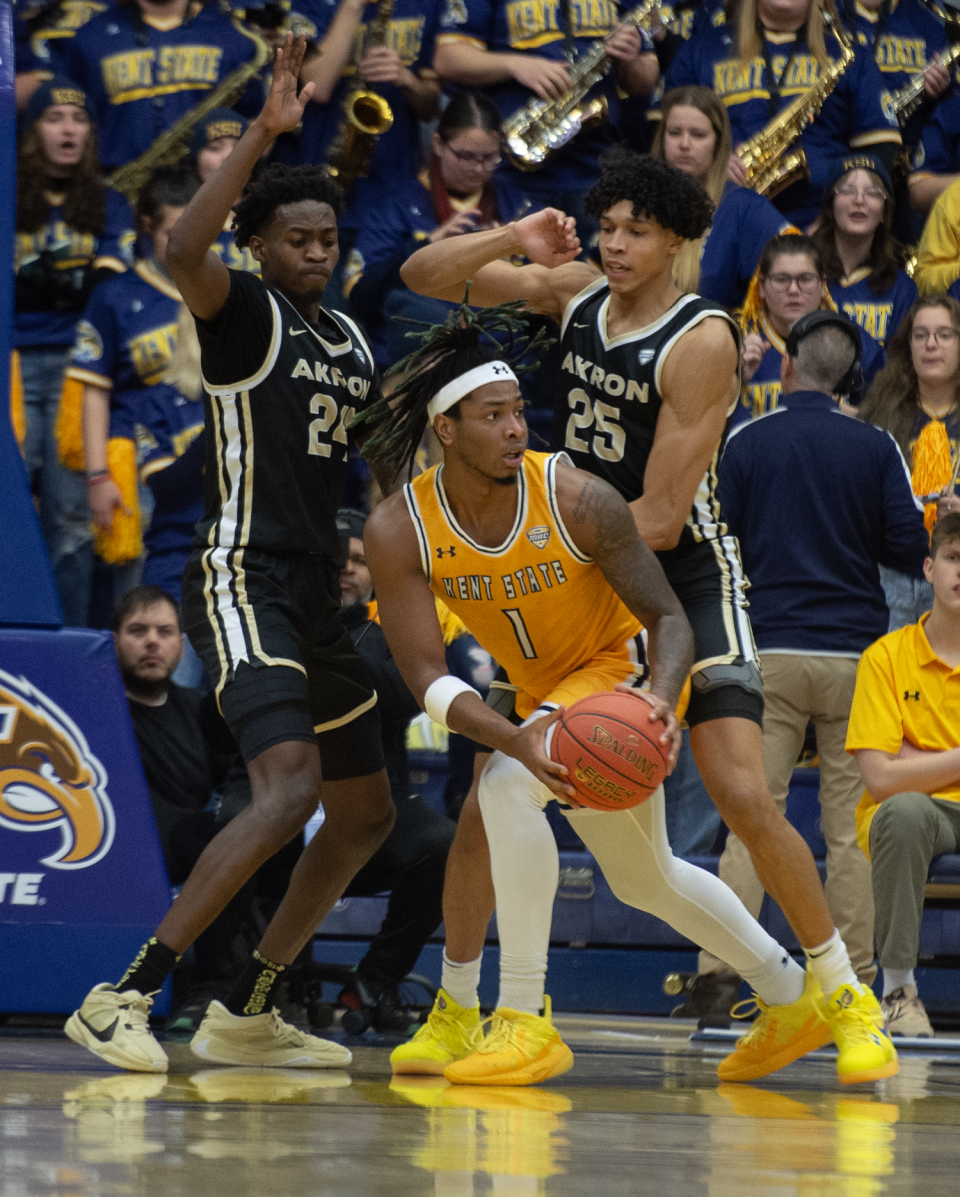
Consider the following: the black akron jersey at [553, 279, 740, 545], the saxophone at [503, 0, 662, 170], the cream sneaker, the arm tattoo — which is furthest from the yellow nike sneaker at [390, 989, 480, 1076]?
the saxophone at [503, 0, 662, 170]

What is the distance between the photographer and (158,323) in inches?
280

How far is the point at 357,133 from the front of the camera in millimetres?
8398

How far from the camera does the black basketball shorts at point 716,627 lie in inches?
171

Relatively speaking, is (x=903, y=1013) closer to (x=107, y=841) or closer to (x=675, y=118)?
(x=107, y=841)

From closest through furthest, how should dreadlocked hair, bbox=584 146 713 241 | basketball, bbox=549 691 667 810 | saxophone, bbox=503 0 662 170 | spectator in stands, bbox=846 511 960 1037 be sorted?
basketball, bbox=549 691 667 810
dreadlocked hair, bbox=584 146 713 241
spectator in stands, bbox=846 511 960 1037
saxophone, bbox=503 0 662 170

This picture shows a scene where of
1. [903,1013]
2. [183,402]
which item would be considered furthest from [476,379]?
[183,402]

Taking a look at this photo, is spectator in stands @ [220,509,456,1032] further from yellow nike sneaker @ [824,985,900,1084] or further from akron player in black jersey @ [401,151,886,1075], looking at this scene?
yellow nike sneaker @ [824,985,900,1084]

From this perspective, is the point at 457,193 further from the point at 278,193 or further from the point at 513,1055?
the point at 513,1055

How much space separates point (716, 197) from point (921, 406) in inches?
52.2

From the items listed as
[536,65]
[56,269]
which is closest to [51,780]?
[56,269]

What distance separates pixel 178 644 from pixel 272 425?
183cm

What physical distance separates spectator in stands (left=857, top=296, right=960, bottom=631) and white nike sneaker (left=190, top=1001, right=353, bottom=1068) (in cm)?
349

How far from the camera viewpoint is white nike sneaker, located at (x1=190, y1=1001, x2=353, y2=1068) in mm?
4449

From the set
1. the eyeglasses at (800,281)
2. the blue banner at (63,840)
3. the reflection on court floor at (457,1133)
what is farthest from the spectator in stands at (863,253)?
the blue banner at (63,840)
